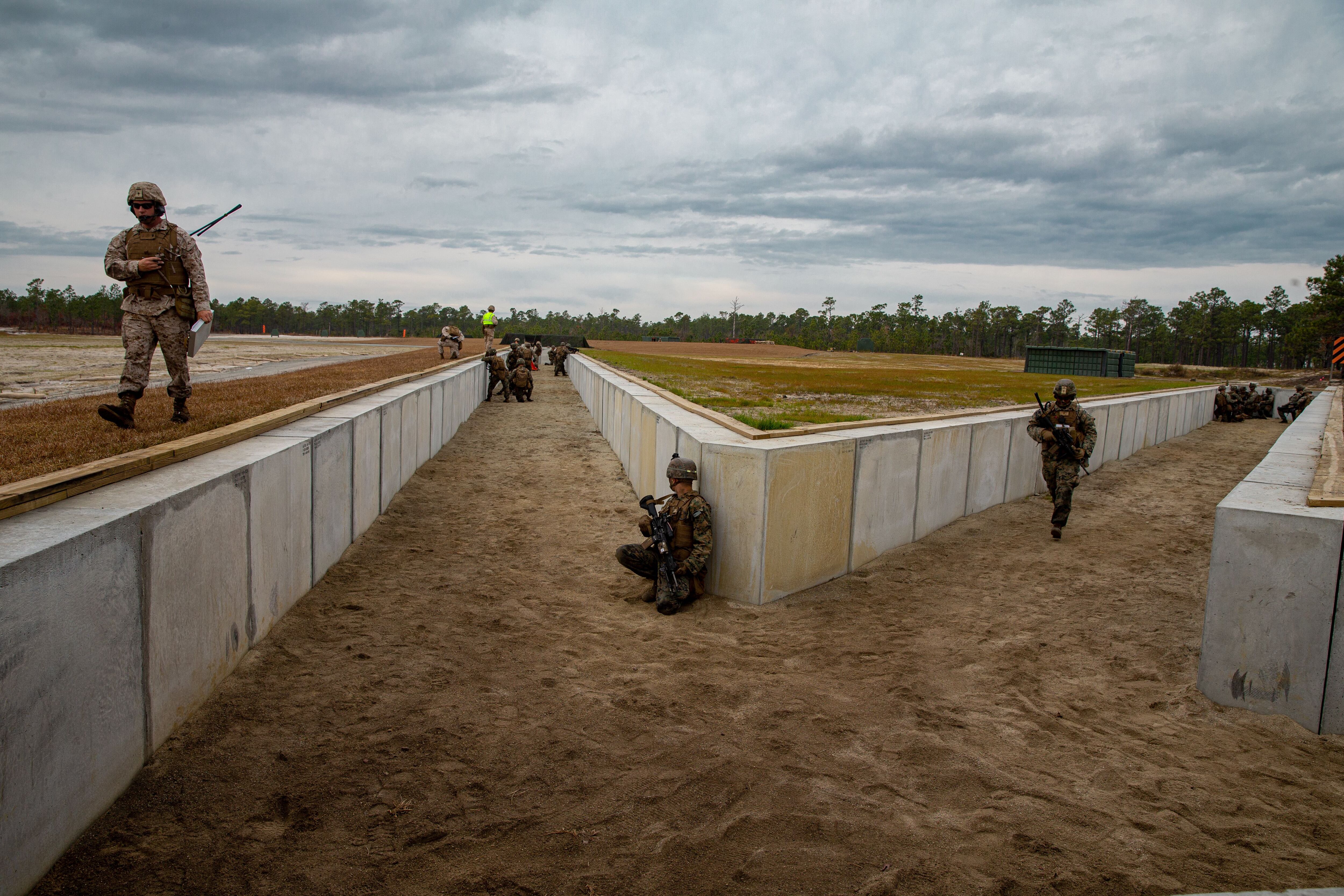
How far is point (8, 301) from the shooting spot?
126312mm

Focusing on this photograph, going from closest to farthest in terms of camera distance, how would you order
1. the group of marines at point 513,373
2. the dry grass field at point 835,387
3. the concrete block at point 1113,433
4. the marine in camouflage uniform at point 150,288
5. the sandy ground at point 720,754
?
the sandy ground at point 720,754, the marine in camouflage uniform at point 150,288, the dry grass field at point 835,387, the concrete block at point 1113,433, the group of marines at point 513,373

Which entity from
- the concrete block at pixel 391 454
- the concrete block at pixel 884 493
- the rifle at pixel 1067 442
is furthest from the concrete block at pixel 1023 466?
the concrete block at pixel 391 454

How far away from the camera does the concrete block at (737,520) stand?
7.04 m

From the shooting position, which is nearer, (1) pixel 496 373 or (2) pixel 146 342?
(2) pixel 146 342

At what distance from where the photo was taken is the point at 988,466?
11211mm

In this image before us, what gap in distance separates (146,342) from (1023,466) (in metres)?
11.3

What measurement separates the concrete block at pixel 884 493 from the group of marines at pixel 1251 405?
27.7 m

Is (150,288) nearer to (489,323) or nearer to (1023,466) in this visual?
(1023,466)

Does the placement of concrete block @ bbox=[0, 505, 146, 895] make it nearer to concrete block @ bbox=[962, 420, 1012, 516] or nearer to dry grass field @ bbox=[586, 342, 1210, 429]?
dry grass field @ bbox=[586, 342, 1210, 429]

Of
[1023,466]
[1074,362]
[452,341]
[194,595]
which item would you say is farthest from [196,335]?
[1074,362]

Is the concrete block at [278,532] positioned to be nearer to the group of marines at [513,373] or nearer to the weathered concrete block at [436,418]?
the weathered concrete block at [436,418]

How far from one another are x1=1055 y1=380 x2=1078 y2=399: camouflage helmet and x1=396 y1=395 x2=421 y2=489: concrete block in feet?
29.0

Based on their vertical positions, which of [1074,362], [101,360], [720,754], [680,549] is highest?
[1074,362]

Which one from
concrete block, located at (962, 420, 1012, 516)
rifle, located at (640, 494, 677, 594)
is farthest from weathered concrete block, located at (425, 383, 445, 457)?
concrete block, located at (962, 420, 1012, 516)
